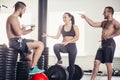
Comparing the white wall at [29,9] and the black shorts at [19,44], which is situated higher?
the white wall at [29,9]

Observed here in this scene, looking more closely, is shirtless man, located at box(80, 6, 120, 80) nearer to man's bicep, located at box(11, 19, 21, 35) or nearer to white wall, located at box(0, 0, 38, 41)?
man's bicep, located at box(11, 19, 21, 35)

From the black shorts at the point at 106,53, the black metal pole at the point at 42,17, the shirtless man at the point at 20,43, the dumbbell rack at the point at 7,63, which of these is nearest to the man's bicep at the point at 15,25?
the shirtless man at the point at 20,43

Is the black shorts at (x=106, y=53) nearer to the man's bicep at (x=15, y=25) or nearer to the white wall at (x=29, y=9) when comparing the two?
the man's bicep at (x=15, y=25)

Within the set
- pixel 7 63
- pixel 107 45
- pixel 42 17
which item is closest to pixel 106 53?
pixel 107 45

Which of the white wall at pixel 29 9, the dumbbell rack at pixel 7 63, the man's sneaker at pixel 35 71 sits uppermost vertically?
the white wall at pixel 29 9

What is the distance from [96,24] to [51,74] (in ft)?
6.27

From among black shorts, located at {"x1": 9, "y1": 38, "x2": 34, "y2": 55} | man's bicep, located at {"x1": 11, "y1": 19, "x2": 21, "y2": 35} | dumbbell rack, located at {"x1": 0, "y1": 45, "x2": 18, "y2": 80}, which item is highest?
man's bicep, located at {"x1": 11, "y1": 19, "x2": 21, "y2": 35}

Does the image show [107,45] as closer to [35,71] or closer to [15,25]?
[35,71]

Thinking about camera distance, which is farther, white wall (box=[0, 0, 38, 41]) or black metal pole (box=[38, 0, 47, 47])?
white wall (box=[0, 0, 38, 41])

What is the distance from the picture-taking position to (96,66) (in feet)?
15.0

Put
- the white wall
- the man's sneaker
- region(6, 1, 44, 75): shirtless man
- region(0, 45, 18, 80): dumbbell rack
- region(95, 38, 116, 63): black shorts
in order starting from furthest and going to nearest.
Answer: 1. the white wall
2. region(95, 38, 116, 63): black shorts
3. region(6, 1, 44, 75): shirtless man
4. the man's sneaker
5. region(0, 45, 18, 80): dumbbell rack

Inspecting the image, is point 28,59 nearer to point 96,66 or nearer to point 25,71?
point 25,71

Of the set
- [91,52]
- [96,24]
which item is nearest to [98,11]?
[96,24]

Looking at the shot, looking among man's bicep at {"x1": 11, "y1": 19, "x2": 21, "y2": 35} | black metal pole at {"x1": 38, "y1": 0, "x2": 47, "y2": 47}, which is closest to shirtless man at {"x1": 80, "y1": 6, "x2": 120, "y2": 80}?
black metal pole at {"x1": 38, "y1": 0, "x2": 47, "y2": 47}
